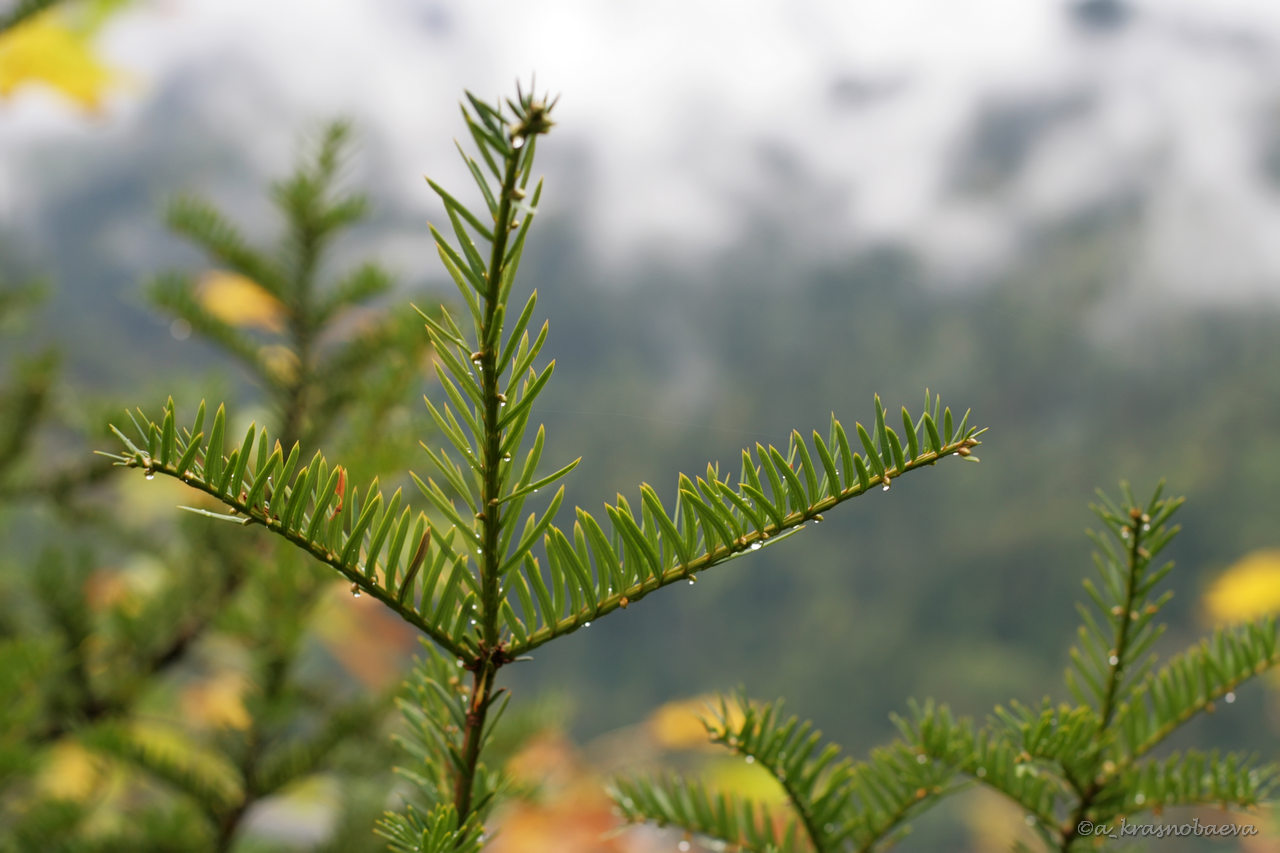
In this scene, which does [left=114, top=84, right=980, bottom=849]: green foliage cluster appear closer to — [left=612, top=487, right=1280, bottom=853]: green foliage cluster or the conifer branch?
the conifer branch

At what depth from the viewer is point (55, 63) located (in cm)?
314

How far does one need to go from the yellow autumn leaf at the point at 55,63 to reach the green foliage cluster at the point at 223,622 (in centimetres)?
179

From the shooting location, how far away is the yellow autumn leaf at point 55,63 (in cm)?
274

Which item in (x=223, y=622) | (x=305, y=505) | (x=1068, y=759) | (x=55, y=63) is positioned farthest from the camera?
(x=55, y=63)

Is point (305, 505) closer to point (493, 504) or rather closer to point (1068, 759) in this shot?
point (493, 504)

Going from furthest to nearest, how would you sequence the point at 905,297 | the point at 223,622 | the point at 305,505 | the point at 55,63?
1. the point at 905,297
2. the point at 55,63
3. the point at 223,622
4. the point at 305,505

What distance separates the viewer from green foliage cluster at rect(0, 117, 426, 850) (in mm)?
780

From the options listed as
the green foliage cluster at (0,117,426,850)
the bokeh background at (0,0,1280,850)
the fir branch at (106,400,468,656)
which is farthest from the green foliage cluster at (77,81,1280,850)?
the bokeh background at (0,0,1280,850)

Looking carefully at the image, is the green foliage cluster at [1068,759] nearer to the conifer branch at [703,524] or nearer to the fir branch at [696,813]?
the fir branch at [696,813]

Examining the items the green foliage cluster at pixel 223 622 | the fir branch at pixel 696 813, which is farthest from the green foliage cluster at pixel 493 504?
the green foliage cluster at pixel 223 622

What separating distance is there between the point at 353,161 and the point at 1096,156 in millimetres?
33399

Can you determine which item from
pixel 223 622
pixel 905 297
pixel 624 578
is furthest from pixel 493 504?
pixel 905 297

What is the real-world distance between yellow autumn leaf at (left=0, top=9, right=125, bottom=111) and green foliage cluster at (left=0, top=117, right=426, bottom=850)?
5.87 ft

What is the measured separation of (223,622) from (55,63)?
10.9 ft
